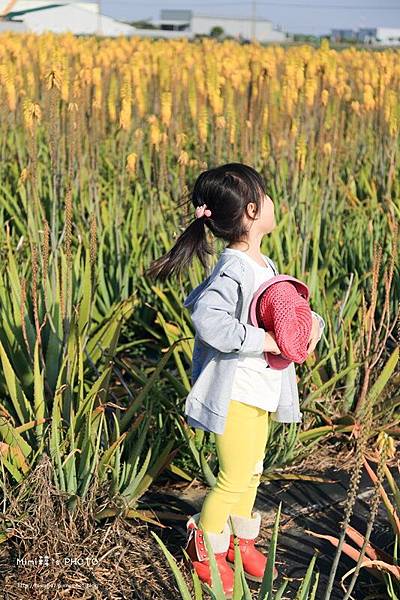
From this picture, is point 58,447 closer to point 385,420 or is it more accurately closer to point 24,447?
point 24,447

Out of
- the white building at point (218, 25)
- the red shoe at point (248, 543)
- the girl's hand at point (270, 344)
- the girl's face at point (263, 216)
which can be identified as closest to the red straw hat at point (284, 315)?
the girl's hand at point (270, 344)

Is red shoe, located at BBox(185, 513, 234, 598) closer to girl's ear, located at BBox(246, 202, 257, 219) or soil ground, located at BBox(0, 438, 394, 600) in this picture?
soil ground, located at BBox(0, 438, 394, 600)

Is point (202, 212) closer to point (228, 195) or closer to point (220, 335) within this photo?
point (228, 195)

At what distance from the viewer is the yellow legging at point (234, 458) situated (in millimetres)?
2175

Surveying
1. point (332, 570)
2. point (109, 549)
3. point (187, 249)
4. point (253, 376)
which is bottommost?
point (109, 549)

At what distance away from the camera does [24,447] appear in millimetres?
A: 2467

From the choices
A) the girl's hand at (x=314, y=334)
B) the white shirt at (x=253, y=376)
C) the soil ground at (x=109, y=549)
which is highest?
the girl's hand at (x=314, y=334)

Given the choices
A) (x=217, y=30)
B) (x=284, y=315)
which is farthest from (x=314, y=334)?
(x=217, y=30)

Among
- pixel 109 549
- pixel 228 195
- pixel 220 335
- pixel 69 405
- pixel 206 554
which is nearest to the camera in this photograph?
pixel 220 335

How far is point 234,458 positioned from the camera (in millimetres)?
2193

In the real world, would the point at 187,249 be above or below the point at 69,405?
above

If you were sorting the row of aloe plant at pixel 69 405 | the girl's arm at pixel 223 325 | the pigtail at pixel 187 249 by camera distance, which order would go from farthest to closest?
the row of aloe plant at pixel 69 405
the pigtail at pixel 187 249
the girl's arm at pixel 223 325

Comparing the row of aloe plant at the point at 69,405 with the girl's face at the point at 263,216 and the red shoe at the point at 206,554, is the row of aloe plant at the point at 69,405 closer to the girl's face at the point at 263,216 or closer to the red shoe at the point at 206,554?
the red shoe at the point at 206,554

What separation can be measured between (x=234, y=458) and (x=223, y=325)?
0.40 meters
